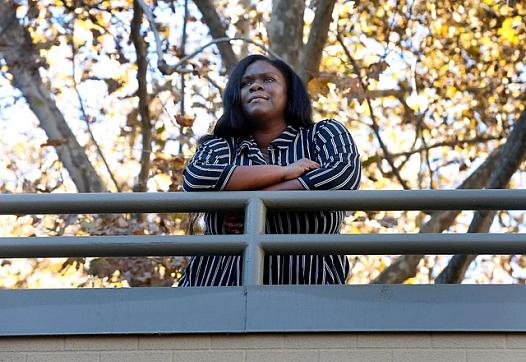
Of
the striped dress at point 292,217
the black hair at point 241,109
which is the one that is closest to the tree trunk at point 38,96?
the black hair at point 241,109

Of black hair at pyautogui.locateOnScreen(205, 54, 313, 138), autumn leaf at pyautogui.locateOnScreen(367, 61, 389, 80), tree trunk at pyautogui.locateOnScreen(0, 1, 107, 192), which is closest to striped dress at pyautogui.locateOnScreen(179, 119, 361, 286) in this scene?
black hair at pyautogui.locateOnScreen(205, 54, 313, 138)

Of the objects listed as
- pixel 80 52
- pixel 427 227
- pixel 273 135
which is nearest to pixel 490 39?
pixel 427 227

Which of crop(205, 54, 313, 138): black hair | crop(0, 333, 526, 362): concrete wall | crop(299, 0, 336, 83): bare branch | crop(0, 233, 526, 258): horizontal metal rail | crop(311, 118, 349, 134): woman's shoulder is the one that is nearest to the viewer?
crop(0, 333, 526, 362): concrete wall

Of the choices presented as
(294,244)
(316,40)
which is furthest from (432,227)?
(294,244)

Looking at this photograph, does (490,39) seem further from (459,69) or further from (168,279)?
(168,279)

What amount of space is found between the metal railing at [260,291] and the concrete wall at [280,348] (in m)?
0.04

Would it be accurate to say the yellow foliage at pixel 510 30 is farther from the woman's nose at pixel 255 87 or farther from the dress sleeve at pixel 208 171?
the dress sleeve at pixel 208 171

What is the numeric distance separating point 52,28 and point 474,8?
13.7 feet

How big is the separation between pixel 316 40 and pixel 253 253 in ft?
18.2

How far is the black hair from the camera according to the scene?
4664mm

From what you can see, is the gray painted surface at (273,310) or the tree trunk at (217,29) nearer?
the gray painted surface at (273,310)

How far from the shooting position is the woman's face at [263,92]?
4676 mm

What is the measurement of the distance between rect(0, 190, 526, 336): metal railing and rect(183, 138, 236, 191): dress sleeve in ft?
0.48

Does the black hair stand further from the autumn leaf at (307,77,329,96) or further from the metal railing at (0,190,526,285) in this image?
the autumn leaf at (307,77,329,96)
